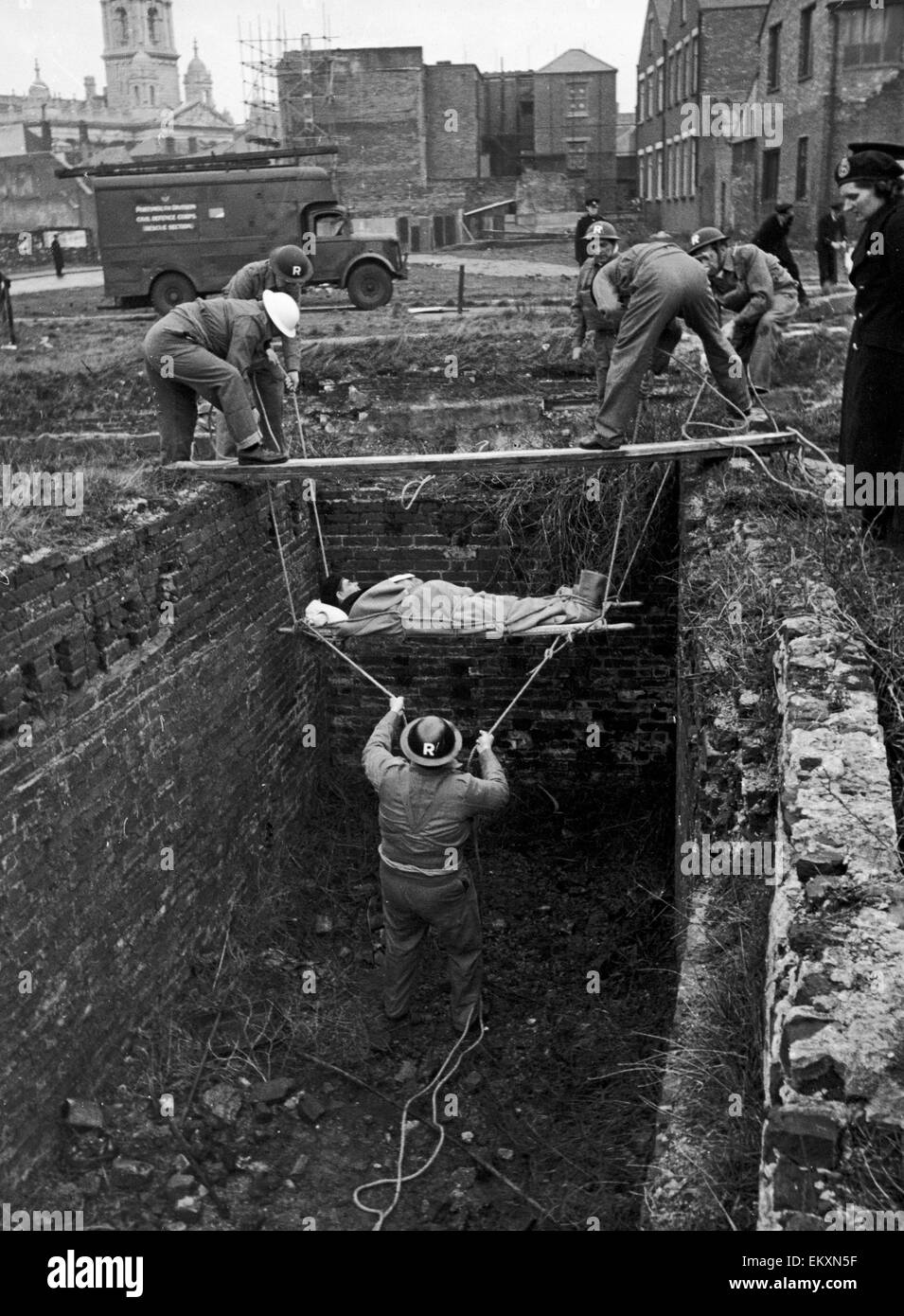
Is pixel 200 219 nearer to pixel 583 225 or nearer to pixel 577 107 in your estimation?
pixel 583 225

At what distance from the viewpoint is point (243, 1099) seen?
518 cm

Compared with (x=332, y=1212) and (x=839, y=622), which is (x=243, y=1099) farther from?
(x=839, y=622)

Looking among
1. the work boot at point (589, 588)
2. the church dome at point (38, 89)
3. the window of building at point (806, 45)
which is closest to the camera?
the work boot at point (589, 588)

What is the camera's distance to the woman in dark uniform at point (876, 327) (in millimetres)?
5035

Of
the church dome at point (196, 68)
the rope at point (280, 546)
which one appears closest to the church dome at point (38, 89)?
the church dome at point (196, 68)

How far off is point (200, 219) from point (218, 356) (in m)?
12.1

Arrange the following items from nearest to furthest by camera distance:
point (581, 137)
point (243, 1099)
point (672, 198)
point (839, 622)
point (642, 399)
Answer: point (839, 622), point (243, 1099), point (642, 399), point (672, 198), point (581, 137)

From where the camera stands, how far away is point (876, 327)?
5332 mm

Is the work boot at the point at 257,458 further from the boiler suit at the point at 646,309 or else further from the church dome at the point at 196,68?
the church dome at the point at 196,68

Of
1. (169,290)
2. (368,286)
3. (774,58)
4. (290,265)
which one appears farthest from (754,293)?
(774,58)

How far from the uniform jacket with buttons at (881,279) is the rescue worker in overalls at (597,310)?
4.98 feet

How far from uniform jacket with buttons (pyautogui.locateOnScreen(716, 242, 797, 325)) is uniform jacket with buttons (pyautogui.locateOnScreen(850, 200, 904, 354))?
3.43 metres
